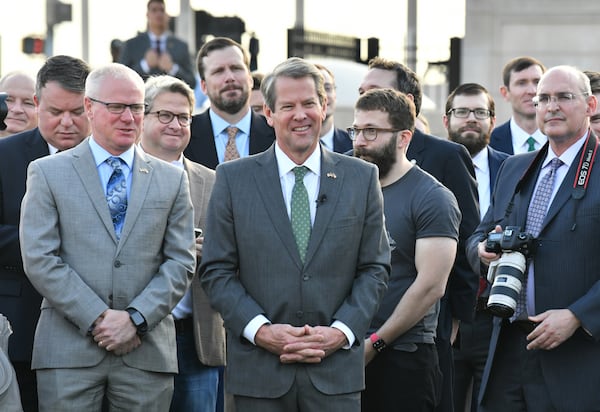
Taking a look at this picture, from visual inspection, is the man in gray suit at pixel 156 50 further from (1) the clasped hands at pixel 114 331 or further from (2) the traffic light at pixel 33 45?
(2) the traffic light at pixel 33 45

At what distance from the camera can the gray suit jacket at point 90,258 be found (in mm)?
5805

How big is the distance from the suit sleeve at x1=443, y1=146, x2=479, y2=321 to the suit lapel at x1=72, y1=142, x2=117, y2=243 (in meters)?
2.46

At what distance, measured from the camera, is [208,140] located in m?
8.16

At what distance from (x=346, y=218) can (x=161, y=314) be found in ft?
3.14

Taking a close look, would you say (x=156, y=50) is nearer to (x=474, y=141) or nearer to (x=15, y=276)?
(x=474, y=141)

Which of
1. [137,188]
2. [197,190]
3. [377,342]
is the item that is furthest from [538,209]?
[137,188]

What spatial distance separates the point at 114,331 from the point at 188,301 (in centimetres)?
110

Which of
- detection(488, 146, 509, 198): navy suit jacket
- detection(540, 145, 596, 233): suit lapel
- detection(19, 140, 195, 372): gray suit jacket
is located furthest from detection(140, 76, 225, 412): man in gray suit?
detection(488, 146, 509, 198): navy suit jacket

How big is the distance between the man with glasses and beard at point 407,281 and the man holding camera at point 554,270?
0.90 feet

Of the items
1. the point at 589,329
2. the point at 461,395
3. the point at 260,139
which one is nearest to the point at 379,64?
the point at 260,139

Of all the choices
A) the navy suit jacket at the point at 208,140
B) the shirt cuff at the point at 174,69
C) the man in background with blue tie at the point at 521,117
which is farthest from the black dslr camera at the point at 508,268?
the shirt cuff at the point at 174,69

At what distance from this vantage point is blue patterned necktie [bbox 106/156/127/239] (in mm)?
6020

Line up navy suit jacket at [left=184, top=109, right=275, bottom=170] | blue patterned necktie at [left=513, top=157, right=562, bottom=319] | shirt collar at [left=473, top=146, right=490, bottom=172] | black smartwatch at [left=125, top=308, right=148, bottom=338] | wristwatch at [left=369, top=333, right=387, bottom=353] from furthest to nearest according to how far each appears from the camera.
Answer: shirt collar at [left=473, top=146, right=490, bottom=172] → navy suit jacket at [left=184, top=109, right=275, bottom=170] → wristwatch at [left=369, top=333, right=387, bottom=353] → blue patterned necktie at [left=513, top=157, right=562, bottom=319] → black smartwatch at [left=125, top=308, right=148, bottom=338]

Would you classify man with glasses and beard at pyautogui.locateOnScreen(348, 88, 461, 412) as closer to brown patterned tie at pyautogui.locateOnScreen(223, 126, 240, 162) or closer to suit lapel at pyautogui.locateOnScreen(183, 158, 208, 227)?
suit lapel at pyautogui.locateOnScreen(183, 158, 208, 227)
